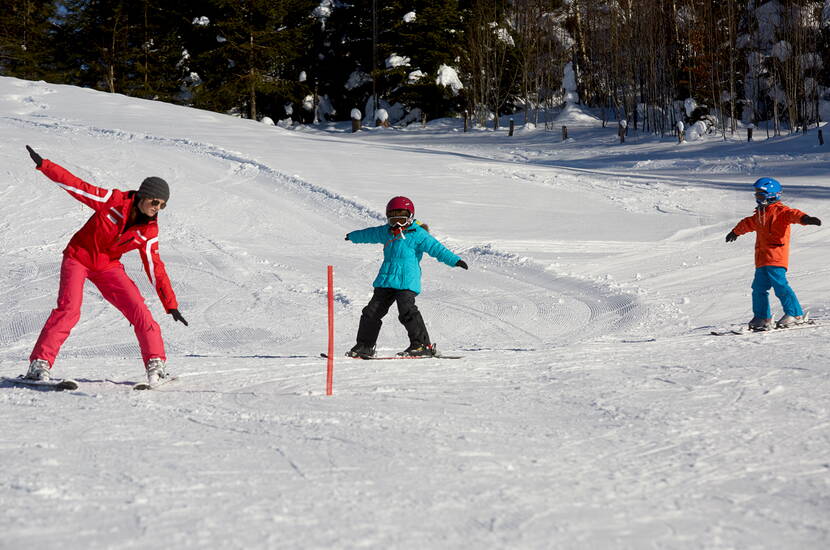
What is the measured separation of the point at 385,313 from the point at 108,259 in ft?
7.70

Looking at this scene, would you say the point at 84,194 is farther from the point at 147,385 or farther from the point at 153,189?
the point at 147,385

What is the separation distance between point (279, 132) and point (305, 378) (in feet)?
82.9

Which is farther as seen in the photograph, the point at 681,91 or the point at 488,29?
the point at 488,29

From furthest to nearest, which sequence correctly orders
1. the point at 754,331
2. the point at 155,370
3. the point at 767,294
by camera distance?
the point at 767,294
the point at 754,331
the point at 155,370

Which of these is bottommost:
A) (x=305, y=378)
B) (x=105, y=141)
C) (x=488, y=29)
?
(x=305, y=378)

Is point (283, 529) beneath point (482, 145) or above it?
beneath

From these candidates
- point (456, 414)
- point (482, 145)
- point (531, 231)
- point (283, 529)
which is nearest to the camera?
point (283, 529)

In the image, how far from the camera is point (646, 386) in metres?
5.29

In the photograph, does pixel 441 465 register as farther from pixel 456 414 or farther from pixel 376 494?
pixel 456 414

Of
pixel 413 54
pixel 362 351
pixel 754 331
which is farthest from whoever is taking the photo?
pixel 413 54

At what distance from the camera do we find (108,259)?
18.4 ft

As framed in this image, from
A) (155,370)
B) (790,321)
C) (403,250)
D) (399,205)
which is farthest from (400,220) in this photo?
(790,321)

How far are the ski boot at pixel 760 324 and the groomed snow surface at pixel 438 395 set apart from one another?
2.13 ft

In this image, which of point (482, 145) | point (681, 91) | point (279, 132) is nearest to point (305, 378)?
point (279, 132)
